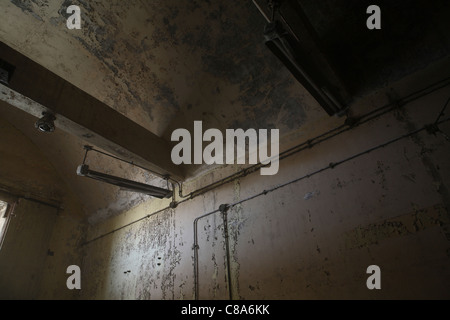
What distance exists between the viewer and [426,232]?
2637mm

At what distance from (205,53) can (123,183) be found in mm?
2366

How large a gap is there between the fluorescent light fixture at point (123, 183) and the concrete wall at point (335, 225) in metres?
0.51

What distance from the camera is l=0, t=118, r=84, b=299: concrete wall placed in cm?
529

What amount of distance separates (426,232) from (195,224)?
311 cm

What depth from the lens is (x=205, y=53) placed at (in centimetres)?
418

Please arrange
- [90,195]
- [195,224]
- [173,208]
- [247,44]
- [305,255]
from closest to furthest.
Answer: [305,255] → [247,44] → [195,224] → [173,208] → [90,195]

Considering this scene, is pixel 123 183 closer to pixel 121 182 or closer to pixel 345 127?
pixel 121 182

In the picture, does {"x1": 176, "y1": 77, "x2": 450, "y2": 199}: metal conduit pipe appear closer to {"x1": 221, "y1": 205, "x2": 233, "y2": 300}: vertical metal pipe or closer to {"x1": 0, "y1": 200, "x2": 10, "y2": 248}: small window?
{"x1": 221, "y1": 205, "x2": 233, "y2": 300}: vertical metal pipe

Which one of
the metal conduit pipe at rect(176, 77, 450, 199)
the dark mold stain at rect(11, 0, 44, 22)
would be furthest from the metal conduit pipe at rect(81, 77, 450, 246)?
the dark mold stain at rect(11, 0, 44, 22)

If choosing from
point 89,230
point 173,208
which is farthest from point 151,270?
point 89,230

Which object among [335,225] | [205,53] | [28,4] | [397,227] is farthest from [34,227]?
[397,227]

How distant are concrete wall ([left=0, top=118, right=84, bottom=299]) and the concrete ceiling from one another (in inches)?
98.6

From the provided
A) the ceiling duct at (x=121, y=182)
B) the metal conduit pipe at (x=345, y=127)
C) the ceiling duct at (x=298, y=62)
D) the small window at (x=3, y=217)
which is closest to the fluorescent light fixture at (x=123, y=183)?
the ceiling duct at (x=121, y=182)
